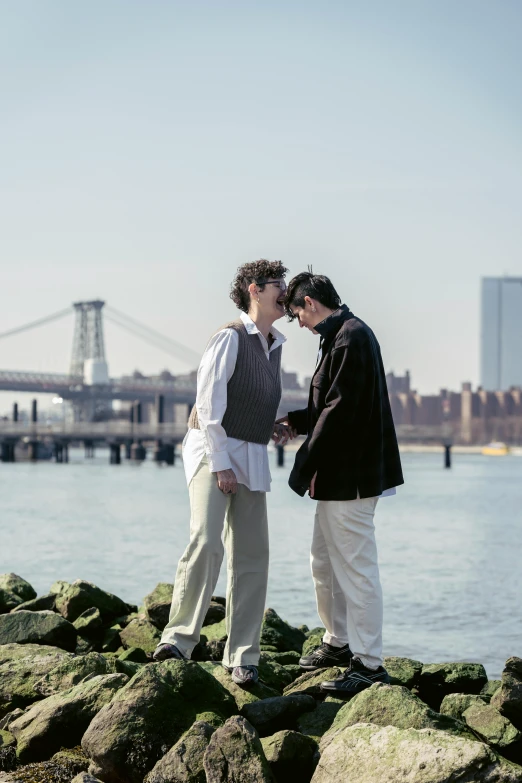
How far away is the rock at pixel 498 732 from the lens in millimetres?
3998

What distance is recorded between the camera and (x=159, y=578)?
1445 cm

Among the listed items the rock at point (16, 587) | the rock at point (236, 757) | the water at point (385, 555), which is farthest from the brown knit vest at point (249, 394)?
the water at point (385, 555)

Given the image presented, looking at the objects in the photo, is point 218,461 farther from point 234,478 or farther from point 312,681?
point 312,681

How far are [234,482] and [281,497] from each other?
113ft

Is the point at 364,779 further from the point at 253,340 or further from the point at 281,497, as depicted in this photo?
the point at 281,497

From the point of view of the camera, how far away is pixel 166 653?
4.37 metres

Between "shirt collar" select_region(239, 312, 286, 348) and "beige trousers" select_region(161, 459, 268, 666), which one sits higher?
"shirt collar" select_region(239, 312, 286, 348)

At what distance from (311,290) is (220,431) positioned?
639mm

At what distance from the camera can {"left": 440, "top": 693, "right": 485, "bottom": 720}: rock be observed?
433 cm

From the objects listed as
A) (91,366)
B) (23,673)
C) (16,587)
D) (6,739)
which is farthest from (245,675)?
(91,366)

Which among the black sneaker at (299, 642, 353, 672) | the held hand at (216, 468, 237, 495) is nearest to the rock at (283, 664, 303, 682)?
the black sneaker at (299, 642, 353, 672)

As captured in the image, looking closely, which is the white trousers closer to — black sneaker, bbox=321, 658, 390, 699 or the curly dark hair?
black sneaker, bbox=321, 658, 390, 699

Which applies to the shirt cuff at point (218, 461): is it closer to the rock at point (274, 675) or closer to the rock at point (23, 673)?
the rock at point (274, 675)

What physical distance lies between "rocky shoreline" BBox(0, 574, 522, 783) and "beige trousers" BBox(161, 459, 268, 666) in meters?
0.19
